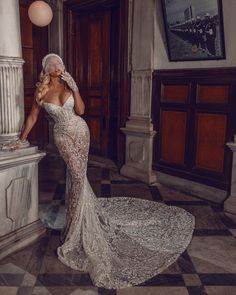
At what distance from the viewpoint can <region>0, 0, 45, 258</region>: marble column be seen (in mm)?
2693

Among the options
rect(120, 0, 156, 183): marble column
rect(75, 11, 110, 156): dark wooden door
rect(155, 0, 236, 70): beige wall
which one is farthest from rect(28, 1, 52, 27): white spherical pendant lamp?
rect(155, 0, 236, 70): beige wall

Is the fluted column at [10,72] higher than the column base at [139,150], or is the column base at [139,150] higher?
the fluted column at [10,72]

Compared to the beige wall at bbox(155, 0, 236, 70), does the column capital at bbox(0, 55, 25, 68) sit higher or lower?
lower

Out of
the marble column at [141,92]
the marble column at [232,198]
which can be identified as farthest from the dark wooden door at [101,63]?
the marble column at [232,198]

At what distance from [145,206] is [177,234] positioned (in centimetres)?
77

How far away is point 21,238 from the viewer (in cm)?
293

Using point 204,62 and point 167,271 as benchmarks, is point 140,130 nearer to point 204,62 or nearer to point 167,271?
point 204,62

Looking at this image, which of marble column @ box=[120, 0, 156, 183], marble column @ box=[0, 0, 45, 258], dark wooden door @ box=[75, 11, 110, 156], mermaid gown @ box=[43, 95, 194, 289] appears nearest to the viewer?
mermaid gown @ box=[43, 95, 194, 289]

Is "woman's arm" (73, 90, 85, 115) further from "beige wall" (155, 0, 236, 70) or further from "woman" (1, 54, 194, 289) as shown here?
"beige wall" (155, 0, 236, 70)

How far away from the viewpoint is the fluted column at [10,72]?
2.67 m

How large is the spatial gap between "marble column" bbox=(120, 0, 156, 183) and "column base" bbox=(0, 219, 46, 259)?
2.21 metres

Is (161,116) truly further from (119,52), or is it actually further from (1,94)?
(1,94)

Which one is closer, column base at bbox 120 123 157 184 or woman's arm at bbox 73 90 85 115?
woman's arm at bbox 73 90 85 115

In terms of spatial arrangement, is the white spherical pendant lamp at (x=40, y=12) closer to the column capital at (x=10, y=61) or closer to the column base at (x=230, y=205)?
the column capital at (x=10, y=61)
